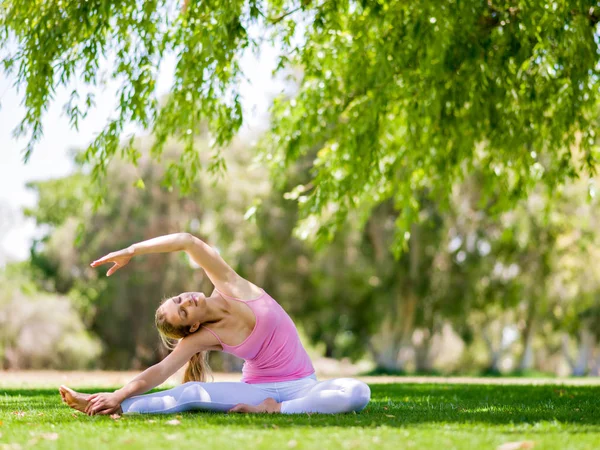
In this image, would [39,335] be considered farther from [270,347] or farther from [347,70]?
[270,347]

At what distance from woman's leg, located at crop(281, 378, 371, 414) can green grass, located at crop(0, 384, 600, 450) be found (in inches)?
3.7

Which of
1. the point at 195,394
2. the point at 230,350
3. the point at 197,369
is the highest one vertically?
the point at 230,350

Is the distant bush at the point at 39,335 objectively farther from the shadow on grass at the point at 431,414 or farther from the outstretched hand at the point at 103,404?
the outstretched hand at the point at 103,404

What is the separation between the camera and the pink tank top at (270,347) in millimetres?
5160

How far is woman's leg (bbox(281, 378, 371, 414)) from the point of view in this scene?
16.2ft

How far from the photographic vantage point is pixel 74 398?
498 cm

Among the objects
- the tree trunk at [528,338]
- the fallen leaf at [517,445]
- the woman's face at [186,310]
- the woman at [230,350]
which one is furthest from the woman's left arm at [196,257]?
the tree trunk at [528,338]

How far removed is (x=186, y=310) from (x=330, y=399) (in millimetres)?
1078

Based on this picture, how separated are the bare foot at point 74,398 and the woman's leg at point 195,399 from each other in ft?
0.80

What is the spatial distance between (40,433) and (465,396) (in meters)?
4.55

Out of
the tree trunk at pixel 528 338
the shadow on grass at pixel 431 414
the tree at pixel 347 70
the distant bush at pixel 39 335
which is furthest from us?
the tree trunk at pixel 528 338

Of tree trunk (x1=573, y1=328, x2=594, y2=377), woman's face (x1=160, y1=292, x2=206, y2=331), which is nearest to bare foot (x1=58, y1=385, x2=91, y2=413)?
woman's face (x1=160, y1=292, x2=206, y2=331)

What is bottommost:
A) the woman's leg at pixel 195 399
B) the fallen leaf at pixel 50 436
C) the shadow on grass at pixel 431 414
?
the shadow on grass at pixel 431 414

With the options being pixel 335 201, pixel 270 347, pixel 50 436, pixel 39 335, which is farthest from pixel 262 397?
pixel 39 335
